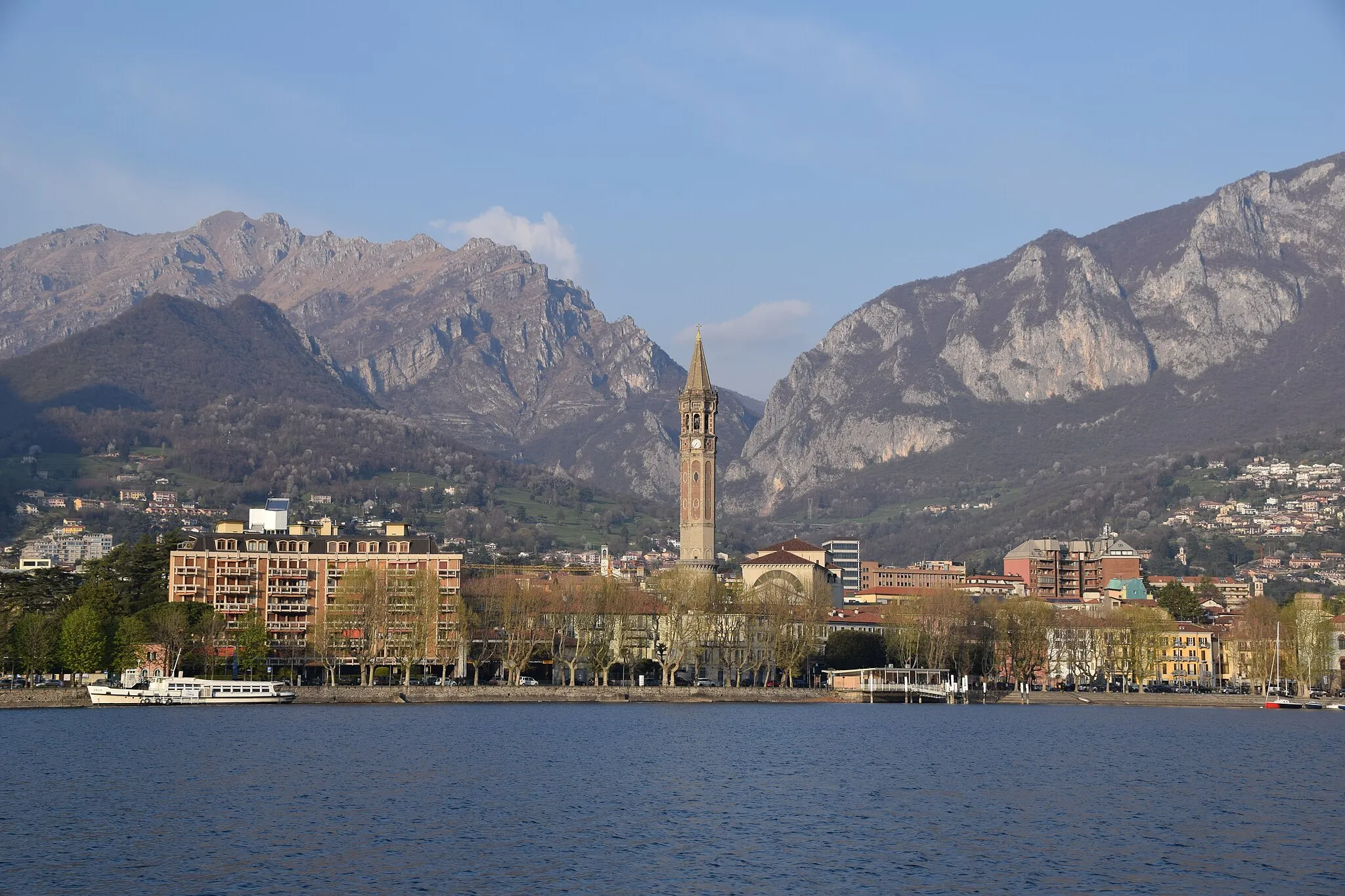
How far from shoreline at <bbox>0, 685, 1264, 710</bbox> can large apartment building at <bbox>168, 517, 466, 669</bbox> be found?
13.5m

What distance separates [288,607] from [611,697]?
111 ft

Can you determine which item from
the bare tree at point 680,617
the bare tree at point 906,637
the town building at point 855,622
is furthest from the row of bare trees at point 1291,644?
the bare tree at point 680,617

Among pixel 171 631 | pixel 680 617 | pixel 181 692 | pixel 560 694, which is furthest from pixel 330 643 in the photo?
pixel 680 617

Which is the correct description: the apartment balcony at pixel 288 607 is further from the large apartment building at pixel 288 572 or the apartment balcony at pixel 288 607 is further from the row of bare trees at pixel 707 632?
the row of bare trees at pixel 707 632

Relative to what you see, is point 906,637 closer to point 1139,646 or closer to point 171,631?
point 1139,646

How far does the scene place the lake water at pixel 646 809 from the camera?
1838 inches

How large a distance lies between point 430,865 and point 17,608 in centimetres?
9604

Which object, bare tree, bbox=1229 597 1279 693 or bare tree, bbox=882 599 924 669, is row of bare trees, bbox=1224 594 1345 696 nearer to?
bare tree, bbox=1229 597 1279 693

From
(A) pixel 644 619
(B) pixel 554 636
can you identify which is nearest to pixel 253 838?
(B) pixel 554 636

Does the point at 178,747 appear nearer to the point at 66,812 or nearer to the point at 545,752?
the point at 545,752

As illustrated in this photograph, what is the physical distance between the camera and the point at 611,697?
429ft

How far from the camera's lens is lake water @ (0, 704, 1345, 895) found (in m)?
46.7

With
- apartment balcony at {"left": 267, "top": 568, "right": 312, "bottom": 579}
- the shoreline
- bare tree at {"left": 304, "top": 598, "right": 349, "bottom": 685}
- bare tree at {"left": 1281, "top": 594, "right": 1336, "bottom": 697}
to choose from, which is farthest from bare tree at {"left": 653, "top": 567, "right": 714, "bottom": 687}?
bare tree at {"left": 1281, "top": 594, "right": 1336, "bottom": 697}

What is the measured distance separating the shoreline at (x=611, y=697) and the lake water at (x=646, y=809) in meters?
14.6
